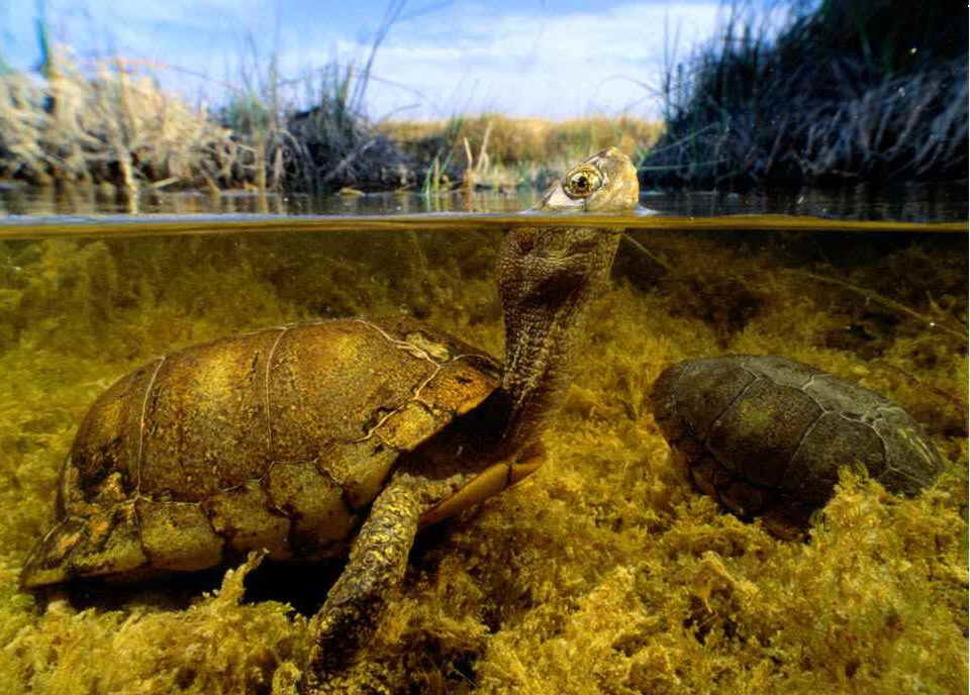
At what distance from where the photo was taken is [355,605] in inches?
92.7

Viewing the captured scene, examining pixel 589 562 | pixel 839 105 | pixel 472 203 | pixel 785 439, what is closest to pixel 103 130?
pixel 472 203

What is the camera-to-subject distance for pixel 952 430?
15.6 feet

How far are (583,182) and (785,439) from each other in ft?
6.70

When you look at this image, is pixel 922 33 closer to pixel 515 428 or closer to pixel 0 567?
pixel 515 428

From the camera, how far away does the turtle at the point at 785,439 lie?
3.40 meters

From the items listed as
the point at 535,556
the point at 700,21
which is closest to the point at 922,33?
the point at 700,21

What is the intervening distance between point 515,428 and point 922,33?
7335 millimetres

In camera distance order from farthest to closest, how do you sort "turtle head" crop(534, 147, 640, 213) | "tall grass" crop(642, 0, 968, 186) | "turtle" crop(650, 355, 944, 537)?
1. "tall grass" crop(642, 0, 968, 186)
2. "turtle" crop(650, 355, 944, 537)
3. "turtle head" crop(534, 147, 640, 213)

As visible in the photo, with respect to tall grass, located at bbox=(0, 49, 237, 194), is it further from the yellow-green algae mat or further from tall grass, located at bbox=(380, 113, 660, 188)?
tall grass, located at bbox=(380, 113, 660, 188)

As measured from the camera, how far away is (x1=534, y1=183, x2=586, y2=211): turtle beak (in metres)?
3.12

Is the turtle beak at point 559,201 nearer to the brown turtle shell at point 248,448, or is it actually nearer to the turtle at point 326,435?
the turtle at point 326,435

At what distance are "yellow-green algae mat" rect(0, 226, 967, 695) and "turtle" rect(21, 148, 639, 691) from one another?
0.31 meters

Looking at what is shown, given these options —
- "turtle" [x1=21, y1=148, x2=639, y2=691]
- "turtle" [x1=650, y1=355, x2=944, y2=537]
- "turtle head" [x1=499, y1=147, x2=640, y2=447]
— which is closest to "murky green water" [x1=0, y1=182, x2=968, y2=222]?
"turtle" [x1=650, y1=355, x2=944, y2=537]

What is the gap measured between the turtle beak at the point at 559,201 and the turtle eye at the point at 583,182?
0.04 meters
